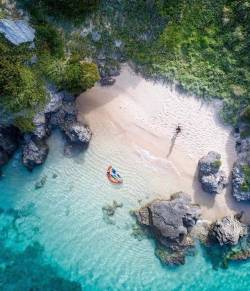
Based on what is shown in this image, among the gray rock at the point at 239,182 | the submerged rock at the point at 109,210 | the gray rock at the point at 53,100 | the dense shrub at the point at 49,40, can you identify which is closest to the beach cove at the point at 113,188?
the submerged rock at the point at 109,210

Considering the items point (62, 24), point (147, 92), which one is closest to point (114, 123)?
point (147, 92)

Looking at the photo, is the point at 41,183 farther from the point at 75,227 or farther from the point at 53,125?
the point at 53,125

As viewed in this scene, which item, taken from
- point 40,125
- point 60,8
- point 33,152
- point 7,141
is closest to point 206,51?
point 60,8

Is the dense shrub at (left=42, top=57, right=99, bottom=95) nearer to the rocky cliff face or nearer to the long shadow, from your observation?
the rocky cliff face

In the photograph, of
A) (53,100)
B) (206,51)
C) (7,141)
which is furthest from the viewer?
(206,51)

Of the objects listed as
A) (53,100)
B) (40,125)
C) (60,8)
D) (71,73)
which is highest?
(60,8)
